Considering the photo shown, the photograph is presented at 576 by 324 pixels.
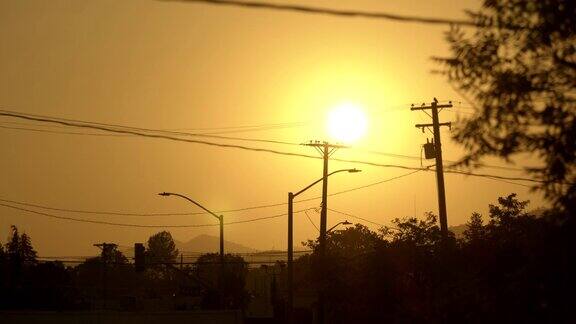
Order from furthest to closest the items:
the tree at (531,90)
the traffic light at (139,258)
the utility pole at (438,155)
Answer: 1. the traffic light at (139,258)
2. the utility pole at (438,155)
3. the tree at (531,90)

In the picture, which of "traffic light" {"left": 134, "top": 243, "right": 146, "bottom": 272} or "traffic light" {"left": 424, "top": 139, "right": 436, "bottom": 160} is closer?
"traffic light" {"left": 424, "top": 139, "right": 436, "bottom": 160}

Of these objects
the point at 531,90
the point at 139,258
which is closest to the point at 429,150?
the point at 139,258

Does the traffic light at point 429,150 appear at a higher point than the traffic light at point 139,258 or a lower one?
higher

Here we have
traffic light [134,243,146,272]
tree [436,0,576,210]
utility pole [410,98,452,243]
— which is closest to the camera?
tree [436,0,576,210]

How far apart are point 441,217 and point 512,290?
2140 cm

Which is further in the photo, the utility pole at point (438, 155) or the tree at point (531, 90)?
the utility pole at point (438, 155)

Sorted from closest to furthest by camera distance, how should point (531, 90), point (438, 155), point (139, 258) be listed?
point (531, 90)
point (438, 155)
point (139, 258)

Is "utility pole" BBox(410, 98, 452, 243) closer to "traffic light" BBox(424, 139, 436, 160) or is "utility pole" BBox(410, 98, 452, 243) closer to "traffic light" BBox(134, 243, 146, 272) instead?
"traffic light" BBox(424, 139, 436, 160)

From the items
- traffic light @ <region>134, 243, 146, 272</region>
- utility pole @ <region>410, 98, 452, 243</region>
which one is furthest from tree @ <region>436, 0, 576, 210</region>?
traffic light @ <region>134, 243, 146, 272</region>

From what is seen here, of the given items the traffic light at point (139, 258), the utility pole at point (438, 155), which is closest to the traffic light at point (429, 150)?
the utility pole at point (438, 155)

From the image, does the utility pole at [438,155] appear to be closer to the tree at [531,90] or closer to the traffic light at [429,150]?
the traffic light at [429,150]

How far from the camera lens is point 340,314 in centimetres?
3769

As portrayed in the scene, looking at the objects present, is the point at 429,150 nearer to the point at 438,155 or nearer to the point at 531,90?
the point at 438,155

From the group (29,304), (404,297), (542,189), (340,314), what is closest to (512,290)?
(542,189)
